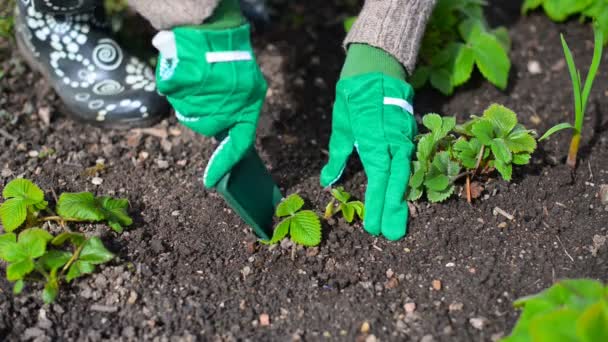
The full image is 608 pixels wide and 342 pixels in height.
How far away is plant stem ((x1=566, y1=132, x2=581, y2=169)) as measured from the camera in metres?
1.94

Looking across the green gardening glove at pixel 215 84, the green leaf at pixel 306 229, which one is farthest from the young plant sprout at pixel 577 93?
the green gardening glove at pixel 215 84

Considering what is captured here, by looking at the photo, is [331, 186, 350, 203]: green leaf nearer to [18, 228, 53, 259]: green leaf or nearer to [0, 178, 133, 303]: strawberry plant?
[0, 178, 133, 303]: strawberry plant

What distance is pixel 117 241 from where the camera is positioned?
180 cm

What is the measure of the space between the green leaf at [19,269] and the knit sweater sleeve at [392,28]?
0.98m

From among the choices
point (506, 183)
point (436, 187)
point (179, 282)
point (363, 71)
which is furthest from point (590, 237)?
point (179, 282)

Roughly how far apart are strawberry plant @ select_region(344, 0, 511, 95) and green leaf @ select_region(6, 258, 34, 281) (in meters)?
1.17

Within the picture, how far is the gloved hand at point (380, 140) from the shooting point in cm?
179

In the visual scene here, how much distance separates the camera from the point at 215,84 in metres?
1.60

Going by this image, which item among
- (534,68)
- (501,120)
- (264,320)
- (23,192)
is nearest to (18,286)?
(23,192)

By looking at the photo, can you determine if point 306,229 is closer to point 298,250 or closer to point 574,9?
point 298,250

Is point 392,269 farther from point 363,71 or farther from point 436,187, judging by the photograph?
point 363,71

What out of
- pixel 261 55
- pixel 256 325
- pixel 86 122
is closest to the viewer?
pixel 256 325

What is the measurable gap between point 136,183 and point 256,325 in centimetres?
61

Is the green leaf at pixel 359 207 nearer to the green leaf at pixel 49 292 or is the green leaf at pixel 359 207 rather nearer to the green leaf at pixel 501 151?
the green leaf at pixel 501 151
